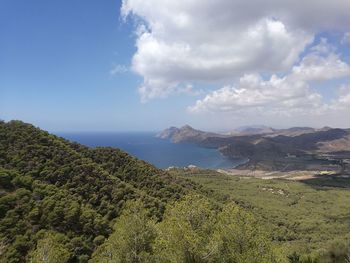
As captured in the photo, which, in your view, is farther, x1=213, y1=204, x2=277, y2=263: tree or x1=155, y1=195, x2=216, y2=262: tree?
x1=213, y1=204, x2=277, y2=263: tree

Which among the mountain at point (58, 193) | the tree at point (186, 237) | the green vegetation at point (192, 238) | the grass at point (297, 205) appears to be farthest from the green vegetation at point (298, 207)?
the mountain at point (58, 193)

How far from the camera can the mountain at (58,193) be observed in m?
33.3

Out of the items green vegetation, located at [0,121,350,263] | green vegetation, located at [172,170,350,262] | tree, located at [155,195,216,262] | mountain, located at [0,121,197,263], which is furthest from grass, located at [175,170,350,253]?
tree, located at [155,195,216,262]

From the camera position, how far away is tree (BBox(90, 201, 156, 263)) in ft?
83.5

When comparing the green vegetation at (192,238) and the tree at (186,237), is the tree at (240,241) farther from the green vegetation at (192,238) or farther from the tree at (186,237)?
the tree at (186,237)

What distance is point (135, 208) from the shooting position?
2933cm

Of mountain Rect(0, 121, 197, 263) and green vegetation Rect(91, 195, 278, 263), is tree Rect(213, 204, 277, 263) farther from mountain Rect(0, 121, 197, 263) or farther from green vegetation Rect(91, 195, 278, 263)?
mountain Rect(0, 121, 197, 263)

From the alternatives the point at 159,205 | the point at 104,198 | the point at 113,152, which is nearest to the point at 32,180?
the point at 104,198

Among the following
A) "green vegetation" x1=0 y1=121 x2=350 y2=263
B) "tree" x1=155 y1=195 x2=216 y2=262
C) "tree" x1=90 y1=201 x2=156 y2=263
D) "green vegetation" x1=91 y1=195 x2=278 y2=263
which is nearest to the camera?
"tree" x1=155 y1=195 x2=216 y2=262

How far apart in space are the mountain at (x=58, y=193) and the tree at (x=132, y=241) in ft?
24.7

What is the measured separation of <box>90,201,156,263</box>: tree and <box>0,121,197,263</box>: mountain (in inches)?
296

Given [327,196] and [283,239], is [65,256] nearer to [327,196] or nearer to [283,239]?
[283,239]

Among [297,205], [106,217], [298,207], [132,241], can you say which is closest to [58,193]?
[106,217]

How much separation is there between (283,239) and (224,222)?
183 feet
